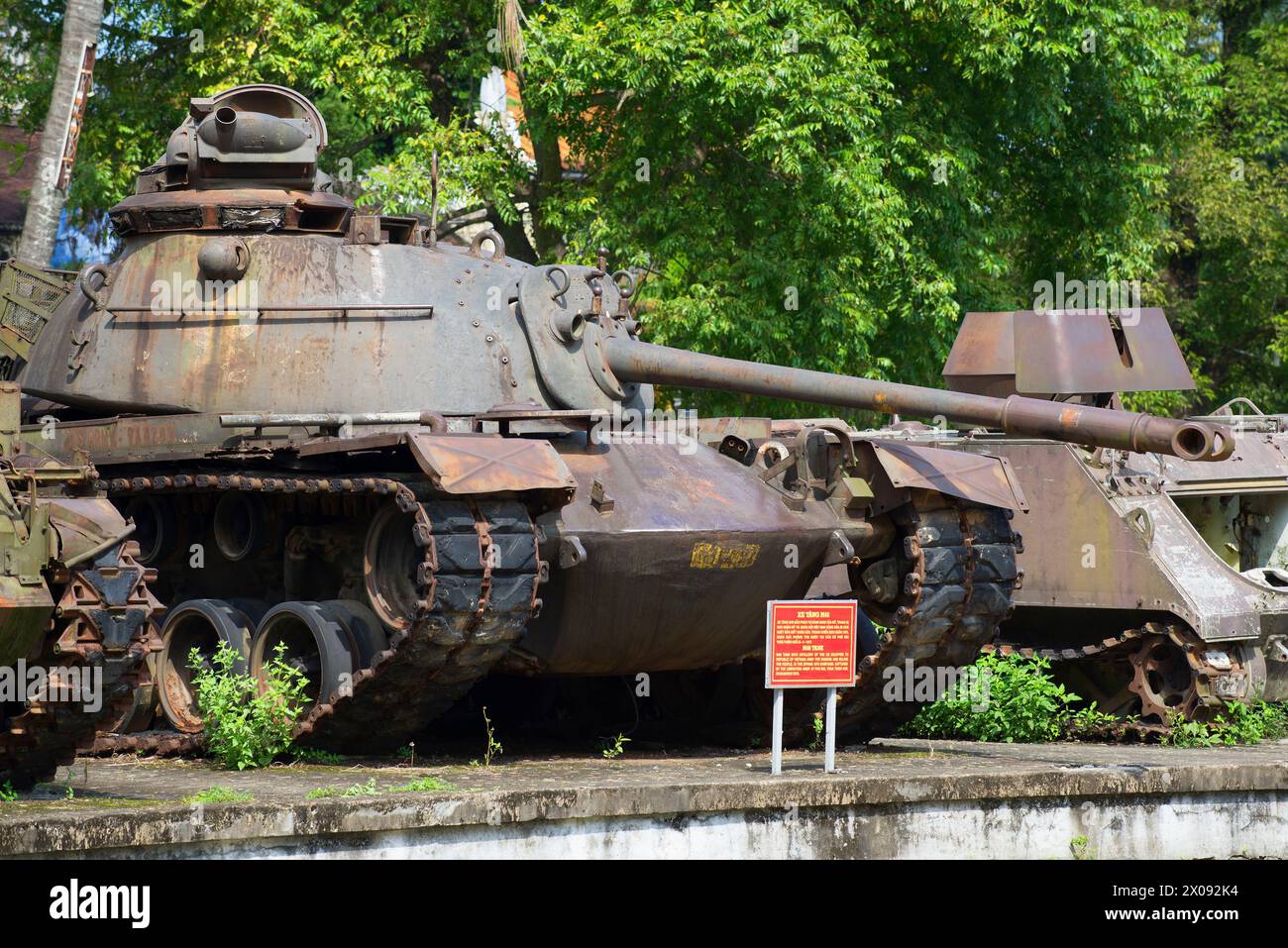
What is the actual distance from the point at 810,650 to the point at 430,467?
2.37 m

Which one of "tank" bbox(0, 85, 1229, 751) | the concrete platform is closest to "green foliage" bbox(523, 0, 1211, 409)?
"tank" bbox(0, 85, 1229, 751)

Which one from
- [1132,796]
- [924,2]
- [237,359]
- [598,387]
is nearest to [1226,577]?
[1132,796]

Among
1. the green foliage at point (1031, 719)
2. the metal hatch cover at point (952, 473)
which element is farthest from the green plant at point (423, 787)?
the green foliage at point (1031, 719)

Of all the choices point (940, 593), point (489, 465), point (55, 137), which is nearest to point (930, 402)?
point (940, 593)

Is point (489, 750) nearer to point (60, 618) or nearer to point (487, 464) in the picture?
point (487, 464)

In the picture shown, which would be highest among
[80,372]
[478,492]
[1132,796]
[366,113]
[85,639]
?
[366,113]

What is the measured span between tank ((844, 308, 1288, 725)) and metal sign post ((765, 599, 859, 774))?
2755 millimetres

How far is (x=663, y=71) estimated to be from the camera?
21094 mm

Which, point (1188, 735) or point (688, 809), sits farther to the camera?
point (1188, 735)

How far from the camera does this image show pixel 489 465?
11523mm

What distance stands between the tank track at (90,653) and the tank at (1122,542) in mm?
6397

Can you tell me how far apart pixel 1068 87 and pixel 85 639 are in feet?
56.2

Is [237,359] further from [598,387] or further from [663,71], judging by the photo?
[663,71]

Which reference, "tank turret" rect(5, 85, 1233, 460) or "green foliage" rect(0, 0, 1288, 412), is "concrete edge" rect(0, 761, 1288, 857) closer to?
"tank turret" rect(5, 85, 1233, 460)
